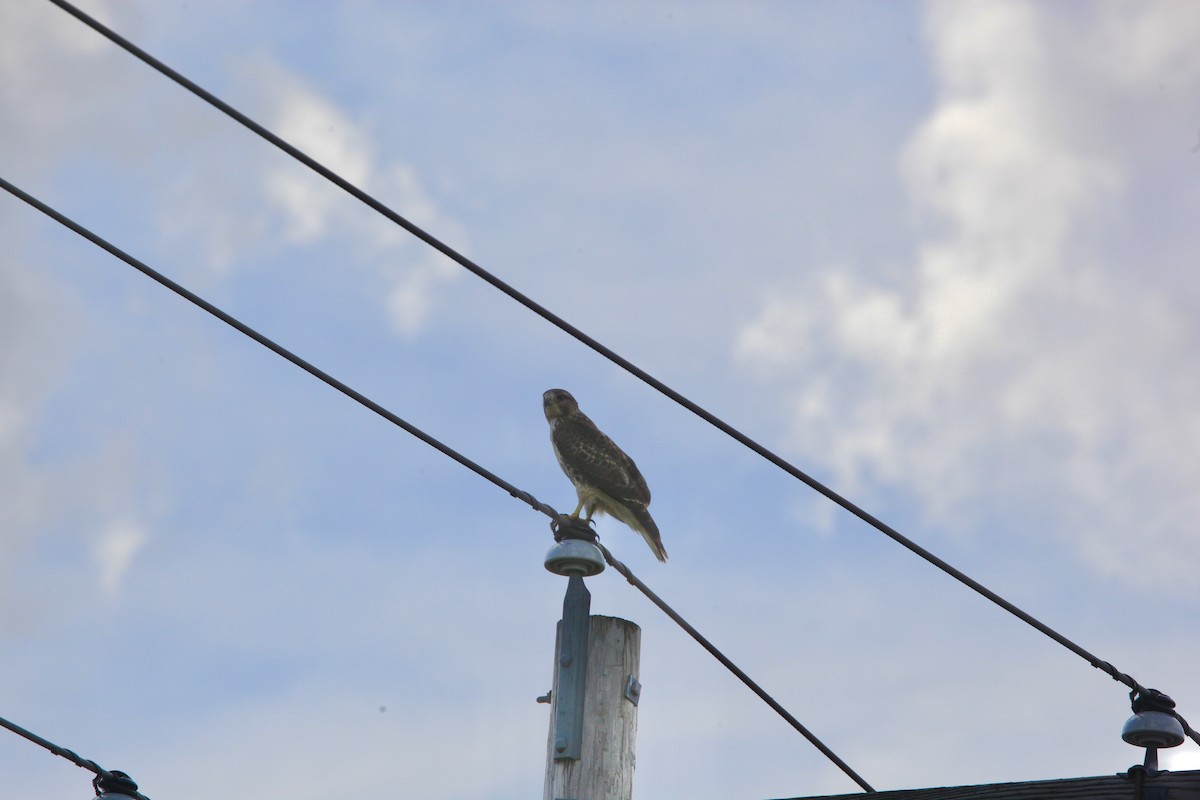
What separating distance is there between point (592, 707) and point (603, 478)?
15.1 feet

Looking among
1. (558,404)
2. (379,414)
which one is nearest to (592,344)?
(379,414)

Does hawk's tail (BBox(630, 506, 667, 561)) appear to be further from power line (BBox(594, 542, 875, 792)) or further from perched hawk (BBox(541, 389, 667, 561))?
power line (BBox(594, 542, 875, 792))

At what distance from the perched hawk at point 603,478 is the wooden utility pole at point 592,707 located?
4.03 metres

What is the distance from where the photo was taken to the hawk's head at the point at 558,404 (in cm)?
1081

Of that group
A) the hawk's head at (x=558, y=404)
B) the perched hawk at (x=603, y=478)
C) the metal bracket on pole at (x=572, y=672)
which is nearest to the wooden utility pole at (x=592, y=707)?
the metal bracket on pole at (x=572, y=672)

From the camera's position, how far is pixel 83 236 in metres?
6.17

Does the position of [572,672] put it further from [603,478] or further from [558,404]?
[558,404]

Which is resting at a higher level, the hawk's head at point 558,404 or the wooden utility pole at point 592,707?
the hawk's head at point 558,404

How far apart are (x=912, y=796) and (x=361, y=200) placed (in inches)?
116

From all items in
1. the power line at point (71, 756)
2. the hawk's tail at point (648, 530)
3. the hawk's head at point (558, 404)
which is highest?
the hawk's head at point (558, 404)

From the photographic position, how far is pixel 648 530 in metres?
9.77

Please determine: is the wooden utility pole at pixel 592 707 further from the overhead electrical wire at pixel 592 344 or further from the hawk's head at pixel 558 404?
the hawk's head at pixel 558 404

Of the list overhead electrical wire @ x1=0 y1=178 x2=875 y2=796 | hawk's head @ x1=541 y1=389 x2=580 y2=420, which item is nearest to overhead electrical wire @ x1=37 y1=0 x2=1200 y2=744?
overhead electrical wire @ x1=0 y1=178 x2=875 y2=796

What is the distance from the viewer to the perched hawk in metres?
9.84
